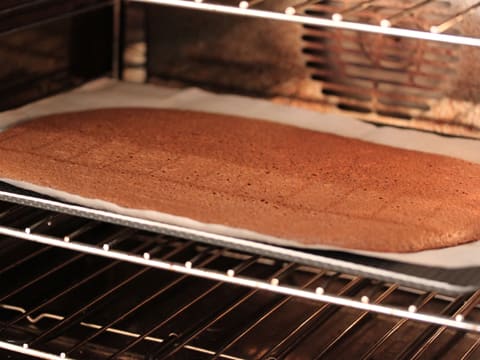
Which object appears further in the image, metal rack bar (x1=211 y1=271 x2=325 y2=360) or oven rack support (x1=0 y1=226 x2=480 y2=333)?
metal rack bar (x1=211 y1=271 x2=325 y2=360)

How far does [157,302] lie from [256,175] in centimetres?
23

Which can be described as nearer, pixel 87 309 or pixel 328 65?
pixel 87 309

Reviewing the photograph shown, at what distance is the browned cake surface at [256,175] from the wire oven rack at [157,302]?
7 cm

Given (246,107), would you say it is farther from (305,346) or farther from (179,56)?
(305,346)

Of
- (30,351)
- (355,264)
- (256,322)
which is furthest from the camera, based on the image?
(256,322)

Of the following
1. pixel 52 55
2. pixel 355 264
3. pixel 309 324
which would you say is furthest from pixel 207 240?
pixel 52 55

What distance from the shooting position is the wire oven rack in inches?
51.0

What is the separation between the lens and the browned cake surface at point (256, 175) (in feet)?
3.90

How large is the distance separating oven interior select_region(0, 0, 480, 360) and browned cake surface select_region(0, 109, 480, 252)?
63 millimetres

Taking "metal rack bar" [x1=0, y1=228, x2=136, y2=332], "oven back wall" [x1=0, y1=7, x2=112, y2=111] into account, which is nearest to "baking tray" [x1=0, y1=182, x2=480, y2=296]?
"metal rack bar" [x1=0, y1=228, x2=136, y2=332]

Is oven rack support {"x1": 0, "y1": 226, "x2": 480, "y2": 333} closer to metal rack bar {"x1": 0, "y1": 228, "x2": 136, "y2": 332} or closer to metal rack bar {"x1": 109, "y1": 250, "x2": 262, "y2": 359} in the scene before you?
metal rack bar {"x1": 109, "y1": 250, "x2": 262, "y2": 359}

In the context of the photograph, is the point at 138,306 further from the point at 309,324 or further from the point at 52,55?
the point at 52,55

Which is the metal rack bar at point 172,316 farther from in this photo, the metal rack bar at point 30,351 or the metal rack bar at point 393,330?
the metal rack bar at point 393,330

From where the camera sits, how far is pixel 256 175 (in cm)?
133
